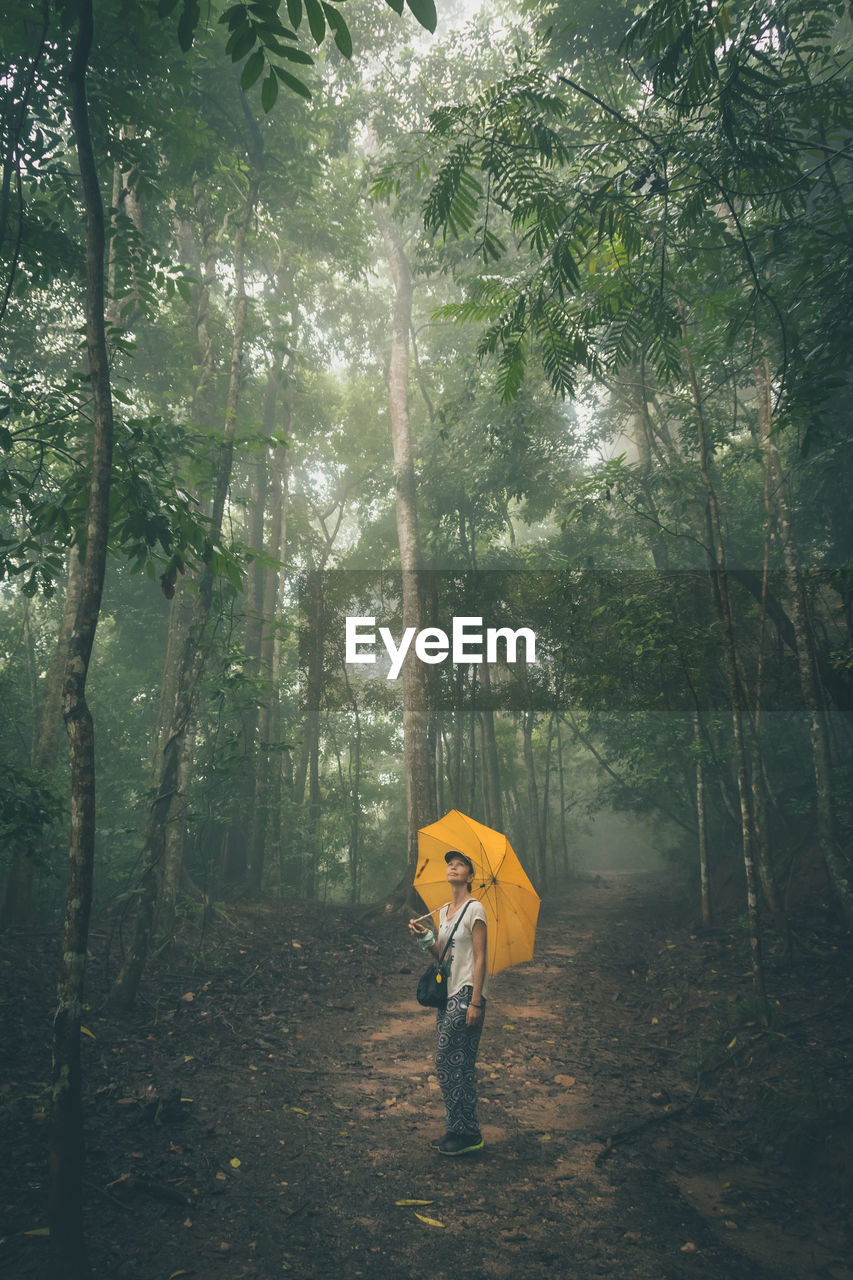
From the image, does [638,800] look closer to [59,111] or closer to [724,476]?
[724,476]

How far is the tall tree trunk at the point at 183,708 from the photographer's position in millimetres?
6426

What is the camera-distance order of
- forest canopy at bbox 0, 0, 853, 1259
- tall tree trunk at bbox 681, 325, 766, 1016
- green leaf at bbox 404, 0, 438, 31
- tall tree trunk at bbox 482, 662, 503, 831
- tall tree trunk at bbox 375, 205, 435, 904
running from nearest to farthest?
green leaf at bbox 404, 0, 438, 31 → forest canopy at bbox 0, 0, 853, 1259 → tall tree trunk at bbox 681, 325, 766, 1016 → tall tree trunk at bbox 375, 205, 435, 904 → tall tree trunk at bbox 482, 662, 503, 831

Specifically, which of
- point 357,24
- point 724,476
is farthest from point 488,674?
point 357,24

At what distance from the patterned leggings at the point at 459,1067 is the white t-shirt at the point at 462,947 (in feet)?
0.29

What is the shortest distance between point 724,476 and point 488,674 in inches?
284

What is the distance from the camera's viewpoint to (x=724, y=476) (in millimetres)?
12852

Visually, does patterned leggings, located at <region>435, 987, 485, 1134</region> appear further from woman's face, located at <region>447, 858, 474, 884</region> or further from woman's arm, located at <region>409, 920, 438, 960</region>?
woman's face, located at <region>447, 858, 474, 884</region>

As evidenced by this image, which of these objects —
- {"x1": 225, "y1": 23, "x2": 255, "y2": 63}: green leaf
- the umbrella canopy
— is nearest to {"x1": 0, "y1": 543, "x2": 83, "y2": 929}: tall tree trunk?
the umbrella canopy

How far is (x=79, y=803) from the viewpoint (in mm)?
2775

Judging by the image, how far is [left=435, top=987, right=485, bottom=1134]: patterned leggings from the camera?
421 cm

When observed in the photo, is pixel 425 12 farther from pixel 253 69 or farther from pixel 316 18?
pixel 253 69

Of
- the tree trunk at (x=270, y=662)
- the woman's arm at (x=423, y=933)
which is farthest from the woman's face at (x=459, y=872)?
the tree trunk at (x=270, y=662)

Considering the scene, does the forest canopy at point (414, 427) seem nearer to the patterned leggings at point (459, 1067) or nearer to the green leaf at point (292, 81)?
the green leaf at point (292, 81)

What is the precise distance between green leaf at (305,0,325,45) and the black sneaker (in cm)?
565
